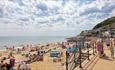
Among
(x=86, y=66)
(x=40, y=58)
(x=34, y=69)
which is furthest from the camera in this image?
(x=40, y=58)

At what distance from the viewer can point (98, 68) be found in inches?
447

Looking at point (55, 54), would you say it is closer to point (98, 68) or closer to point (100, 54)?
point (100, 54)

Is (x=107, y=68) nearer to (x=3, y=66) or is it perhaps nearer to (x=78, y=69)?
(x=78, y=69)

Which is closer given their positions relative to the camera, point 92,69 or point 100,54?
point 92,69

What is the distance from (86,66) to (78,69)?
0.96 m

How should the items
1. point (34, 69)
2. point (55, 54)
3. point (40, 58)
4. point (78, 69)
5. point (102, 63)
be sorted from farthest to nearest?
point (55, 54) → point (40, 58) → point (34, 69) → point (102, 63) → point (78, 69)

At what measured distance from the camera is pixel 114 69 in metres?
11.1

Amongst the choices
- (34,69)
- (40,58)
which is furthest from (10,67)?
(40,58)

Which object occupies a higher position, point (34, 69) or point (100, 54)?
point (100, 54)

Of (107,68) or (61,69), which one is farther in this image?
(61,69)

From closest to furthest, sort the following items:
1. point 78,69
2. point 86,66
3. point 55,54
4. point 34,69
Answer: point 78,69, point 86,66, point 34,69, point 55,54

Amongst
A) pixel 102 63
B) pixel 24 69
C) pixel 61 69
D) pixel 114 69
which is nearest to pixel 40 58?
pixel 61 69

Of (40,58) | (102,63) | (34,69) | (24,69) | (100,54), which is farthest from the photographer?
(40,58)

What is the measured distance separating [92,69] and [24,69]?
461cm
